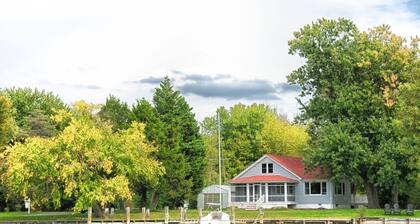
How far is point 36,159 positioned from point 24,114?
3293cm

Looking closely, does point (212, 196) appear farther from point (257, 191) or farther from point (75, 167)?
point (75, 167)

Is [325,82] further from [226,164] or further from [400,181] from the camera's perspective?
[226,164]

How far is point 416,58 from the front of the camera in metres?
67.3

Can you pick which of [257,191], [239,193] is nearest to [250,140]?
[239,193]

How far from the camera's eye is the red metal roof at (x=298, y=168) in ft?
248

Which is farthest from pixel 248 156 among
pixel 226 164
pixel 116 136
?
pixel 116 136

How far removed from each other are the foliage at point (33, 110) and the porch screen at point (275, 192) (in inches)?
961

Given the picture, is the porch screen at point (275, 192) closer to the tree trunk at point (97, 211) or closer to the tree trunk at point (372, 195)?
the tree trunk at point (372, 195)

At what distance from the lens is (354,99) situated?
67.1 metres

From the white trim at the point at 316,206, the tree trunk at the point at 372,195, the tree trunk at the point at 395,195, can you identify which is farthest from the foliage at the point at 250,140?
the tree trunk at the point at 372,195

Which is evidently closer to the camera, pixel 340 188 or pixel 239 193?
pixel 340 188

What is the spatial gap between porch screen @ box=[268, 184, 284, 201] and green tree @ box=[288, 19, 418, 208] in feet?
25.0

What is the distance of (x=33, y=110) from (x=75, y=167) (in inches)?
1236

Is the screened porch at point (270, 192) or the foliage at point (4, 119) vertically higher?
the foliage at point (4, 119)
